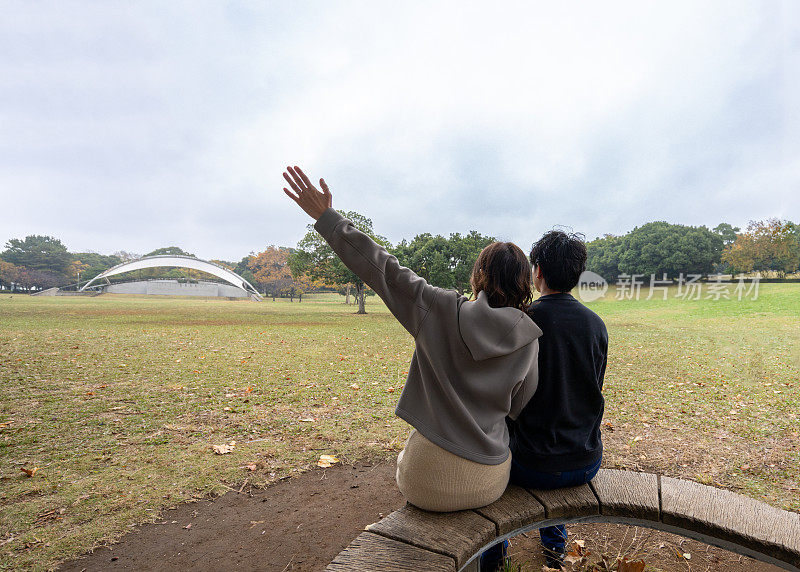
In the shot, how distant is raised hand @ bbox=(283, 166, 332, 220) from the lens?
1701 millimetres

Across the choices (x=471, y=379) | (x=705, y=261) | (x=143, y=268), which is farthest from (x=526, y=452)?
(x=143, y=268)

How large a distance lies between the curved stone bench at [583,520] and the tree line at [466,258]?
9316mm

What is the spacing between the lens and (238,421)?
14.2 ft

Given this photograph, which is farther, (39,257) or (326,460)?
(39,257)

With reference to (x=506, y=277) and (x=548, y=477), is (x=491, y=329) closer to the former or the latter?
(x=506, y=277)

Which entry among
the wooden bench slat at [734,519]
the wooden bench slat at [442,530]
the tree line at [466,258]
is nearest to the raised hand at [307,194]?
the wooden bench slat at [442,530]

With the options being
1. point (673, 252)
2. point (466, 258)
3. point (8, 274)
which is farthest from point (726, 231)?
point (8, 274)

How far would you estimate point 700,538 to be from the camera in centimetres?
172

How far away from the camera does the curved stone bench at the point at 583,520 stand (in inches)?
52.7

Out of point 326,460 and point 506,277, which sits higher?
point 506,277

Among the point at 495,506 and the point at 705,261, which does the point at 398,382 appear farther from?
the point at 705,261

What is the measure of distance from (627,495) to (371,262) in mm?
1426

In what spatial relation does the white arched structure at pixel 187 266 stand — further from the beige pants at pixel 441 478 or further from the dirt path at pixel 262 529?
the beige pants at pixel 441 478

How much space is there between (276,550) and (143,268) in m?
59.5
